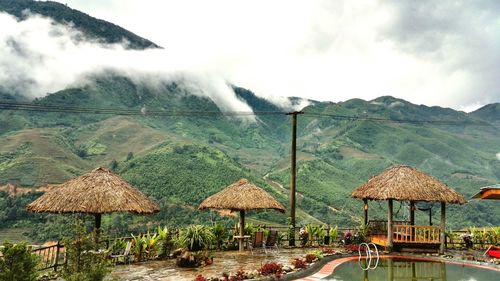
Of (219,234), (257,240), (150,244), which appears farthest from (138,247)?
(257,240)

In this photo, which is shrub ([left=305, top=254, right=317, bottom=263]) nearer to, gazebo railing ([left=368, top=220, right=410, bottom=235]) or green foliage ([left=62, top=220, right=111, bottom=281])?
gazebo railing ([left=368, top=220, right=410, bottom=235])

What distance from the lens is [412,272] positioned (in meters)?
13.6

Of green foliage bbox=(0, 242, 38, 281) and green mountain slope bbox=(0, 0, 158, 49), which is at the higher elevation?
green mountain slope bbox=(0, 0, 158, 49)

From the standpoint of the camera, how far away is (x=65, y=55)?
186m

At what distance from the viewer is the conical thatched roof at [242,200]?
1603 centimetres

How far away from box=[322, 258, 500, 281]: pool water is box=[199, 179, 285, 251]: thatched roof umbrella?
3680 mm

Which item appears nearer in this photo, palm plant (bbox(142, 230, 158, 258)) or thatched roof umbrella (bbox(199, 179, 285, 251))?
palm plant (bbox(142, 230, 158, 258))

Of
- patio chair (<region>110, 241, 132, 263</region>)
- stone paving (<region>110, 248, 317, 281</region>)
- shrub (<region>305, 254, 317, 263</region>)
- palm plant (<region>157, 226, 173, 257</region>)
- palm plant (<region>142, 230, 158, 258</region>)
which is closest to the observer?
stone paving (<region>110, 248, 317, 281</region>)

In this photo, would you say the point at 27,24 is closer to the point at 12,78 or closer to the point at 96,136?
the point at 12,78

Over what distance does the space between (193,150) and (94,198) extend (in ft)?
240

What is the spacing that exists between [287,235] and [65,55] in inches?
7529

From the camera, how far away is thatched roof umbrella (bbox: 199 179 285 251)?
16.0 m

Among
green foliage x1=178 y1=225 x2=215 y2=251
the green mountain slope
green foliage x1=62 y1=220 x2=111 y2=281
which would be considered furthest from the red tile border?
the green mountain slope

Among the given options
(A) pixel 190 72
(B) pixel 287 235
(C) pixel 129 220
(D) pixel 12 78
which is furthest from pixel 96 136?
(A) pixel 190 72
